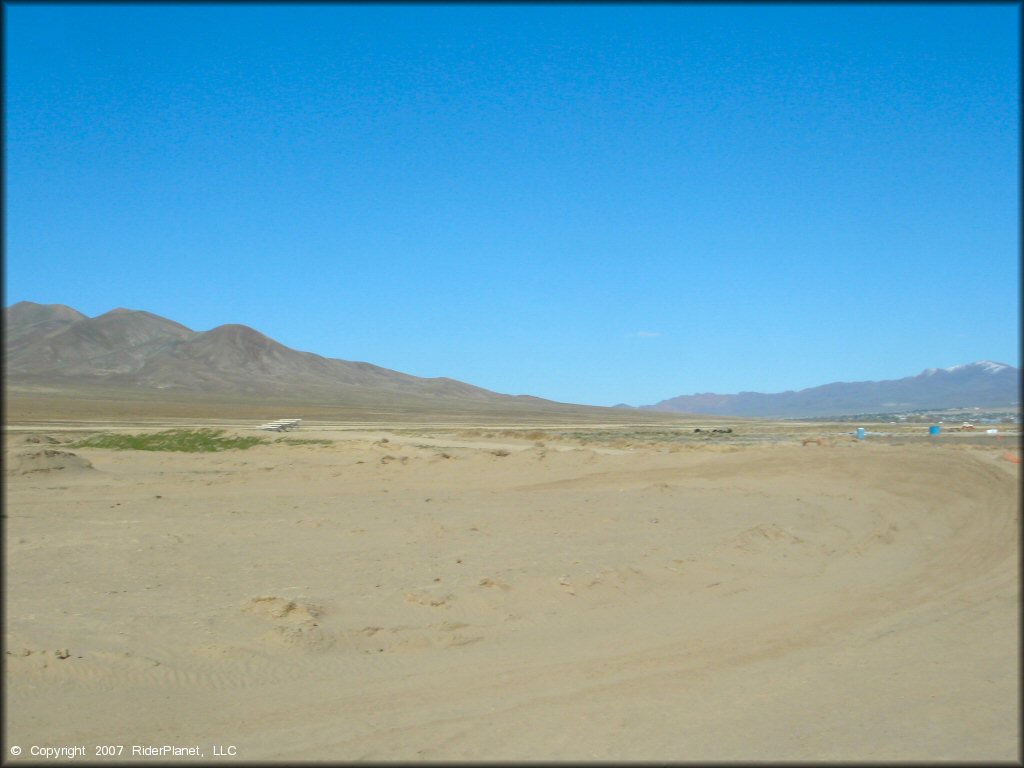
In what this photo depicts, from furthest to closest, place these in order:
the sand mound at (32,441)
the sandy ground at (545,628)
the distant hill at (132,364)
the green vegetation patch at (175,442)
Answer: the distant hill at (132,364)
the green vegetation patch at (175,442)
the sand mound at (32,441)
the sandy ground at (545,628)

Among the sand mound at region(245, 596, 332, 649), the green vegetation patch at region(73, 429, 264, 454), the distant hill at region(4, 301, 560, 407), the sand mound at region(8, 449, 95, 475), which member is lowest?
the sand mound at region(245, 596, 332, 649)

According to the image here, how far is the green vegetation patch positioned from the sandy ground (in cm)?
1464

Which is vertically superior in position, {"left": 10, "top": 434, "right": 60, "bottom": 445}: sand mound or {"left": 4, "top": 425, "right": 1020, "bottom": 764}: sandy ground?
A: {"left": 10, "top": 434, "right": 60, "bottom": 445}: sand mound

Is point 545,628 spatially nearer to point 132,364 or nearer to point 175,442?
point 175,442

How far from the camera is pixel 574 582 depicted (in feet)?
36.6

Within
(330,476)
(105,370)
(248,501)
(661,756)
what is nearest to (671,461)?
(330,476)

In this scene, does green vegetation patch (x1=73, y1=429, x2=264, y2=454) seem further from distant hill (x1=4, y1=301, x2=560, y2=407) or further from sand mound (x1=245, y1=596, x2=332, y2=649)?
distant hill (x1=4, y1=301, x2=560, y2=407)

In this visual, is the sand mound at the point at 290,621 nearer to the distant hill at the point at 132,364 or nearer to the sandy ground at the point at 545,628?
the sandy ground at the point at 545,628

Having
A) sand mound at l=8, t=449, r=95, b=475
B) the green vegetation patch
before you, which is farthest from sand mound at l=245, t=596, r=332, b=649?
the green vegetation patch

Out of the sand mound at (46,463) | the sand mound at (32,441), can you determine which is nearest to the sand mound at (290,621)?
the sand mound at (46,463)

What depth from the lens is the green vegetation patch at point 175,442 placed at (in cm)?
3104

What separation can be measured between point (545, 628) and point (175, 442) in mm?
25559

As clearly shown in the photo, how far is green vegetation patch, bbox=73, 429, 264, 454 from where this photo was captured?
102ft

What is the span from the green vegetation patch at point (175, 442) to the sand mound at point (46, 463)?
591 cm
